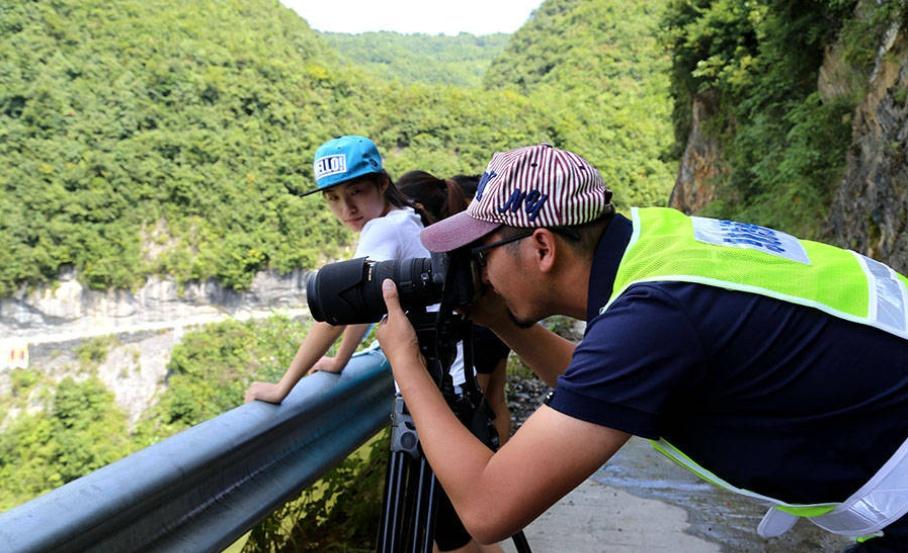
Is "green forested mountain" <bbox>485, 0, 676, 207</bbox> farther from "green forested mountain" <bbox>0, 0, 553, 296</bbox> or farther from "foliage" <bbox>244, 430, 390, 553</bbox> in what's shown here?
"foliage" <bbox>244, 430, 390, 553</bbox>

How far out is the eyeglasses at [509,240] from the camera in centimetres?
127

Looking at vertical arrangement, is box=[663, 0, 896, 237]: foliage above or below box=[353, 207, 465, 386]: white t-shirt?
above

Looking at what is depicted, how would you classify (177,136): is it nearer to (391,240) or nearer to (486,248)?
(391,240)

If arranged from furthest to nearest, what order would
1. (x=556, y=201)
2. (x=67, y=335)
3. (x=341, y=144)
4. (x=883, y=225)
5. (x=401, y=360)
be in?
1. (x=67, y=335)
2. (x=883, y=225)
3. (x=341, y=144)
4. (x=401, y=360)
5. (x=556, y=201)

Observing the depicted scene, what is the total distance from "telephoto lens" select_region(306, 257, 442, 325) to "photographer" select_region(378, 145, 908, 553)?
1.32ft

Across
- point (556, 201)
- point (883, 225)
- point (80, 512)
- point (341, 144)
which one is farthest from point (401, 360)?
point (883, 225)

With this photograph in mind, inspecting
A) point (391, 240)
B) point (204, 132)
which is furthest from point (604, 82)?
point (391, 240)

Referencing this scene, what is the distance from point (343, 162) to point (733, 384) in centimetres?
188

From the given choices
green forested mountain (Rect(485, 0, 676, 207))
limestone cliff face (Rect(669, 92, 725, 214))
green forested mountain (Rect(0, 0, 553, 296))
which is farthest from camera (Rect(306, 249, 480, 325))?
green forested mountain (Rect(0, 0, 553, 296))

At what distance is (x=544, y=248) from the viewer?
4.22 feet

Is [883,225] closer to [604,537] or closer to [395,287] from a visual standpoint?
[604,537]

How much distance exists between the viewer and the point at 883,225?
5.28m

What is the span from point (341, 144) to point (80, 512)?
1715mm

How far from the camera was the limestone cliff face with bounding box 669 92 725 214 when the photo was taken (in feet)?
48.1
